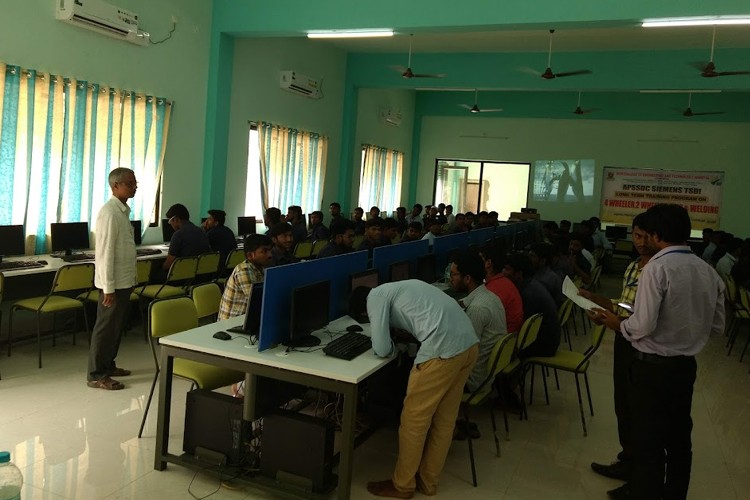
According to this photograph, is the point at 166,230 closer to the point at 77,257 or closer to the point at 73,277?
the point at 77,257

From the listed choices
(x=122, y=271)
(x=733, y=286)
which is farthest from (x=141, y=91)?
(x=733, y=286)

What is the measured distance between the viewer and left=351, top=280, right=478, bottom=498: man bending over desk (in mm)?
2848

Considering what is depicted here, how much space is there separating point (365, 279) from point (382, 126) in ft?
29.2

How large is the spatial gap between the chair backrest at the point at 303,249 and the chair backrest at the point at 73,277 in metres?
2.78

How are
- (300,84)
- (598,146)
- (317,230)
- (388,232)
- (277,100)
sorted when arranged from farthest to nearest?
(598,146) < (300,84) < (277,100) < (317,230) < (388,232)

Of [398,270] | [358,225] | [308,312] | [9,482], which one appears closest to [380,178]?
[358,225]

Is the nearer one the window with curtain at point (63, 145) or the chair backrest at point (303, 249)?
the window with curtain at point (63, 145)

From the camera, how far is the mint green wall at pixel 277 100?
27.0 ft

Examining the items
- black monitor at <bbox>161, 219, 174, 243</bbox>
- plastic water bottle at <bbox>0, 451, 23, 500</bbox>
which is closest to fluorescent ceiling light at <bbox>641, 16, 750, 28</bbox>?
black monitor at <bbox>161, 219, 174, 243</bbox>

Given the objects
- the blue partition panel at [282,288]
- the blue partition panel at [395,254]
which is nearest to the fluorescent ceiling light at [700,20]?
the blue partition panel at [395,254]

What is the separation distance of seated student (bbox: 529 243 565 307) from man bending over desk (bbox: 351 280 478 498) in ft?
7.45

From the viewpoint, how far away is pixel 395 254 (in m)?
4.80

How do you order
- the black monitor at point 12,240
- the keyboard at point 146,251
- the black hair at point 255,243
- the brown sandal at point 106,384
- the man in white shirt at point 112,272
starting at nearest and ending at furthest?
the black hair at point 255,243 → the man in white shirt at point 112,272 → the brown sandal at point 106,384 → the black monitor at point 12,240 → the keyboard at point 146,251

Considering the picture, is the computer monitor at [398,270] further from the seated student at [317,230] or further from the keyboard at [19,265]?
the seated student at [317,230]
